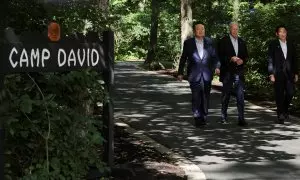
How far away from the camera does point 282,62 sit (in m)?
11.0

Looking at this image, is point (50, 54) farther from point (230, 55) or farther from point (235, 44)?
point (235, 44)

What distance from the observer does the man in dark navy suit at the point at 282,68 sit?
10914 mm

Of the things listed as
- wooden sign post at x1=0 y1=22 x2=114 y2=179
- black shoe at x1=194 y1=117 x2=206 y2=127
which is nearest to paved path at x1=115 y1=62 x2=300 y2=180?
black shoe at x1=194 y1=117 x2=206 y2=127

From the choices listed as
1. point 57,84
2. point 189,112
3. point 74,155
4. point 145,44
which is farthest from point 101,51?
point 145,44

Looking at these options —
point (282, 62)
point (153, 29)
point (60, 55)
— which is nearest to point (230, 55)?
point (282, 62)

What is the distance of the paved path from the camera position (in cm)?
707

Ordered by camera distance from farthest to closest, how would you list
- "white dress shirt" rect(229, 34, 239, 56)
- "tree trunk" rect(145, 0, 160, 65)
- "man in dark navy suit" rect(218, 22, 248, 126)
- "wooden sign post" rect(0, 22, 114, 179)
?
"tree trunk" rect(145, 0, 160, 65) < "white dress shirt" rect(229, 34, 239, 56) < "man in dark navy suit" rect(218, 22, 248, 126) < "wooden sign post" rect(0, 22, 114, 179)

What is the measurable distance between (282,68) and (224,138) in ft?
8.42

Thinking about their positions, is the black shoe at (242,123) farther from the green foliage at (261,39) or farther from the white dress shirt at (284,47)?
the green foliage at (261,39)

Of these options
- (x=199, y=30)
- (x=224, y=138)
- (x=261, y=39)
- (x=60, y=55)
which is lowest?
(x=224, y=138)

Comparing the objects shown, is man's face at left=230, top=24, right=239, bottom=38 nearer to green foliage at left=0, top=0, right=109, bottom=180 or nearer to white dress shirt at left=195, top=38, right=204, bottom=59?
white dress shirt at left=195, top=38, right=204, bottom=59

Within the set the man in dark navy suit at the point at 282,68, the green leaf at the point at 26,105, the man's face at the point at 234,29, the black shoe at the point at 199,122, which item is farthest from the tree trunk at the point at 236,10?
the green leaf at the point at 26,105

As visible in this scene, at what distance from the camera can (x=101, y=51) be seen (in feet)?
18.1

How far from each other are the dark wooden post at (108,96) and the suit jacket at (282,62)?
5.89 meters
